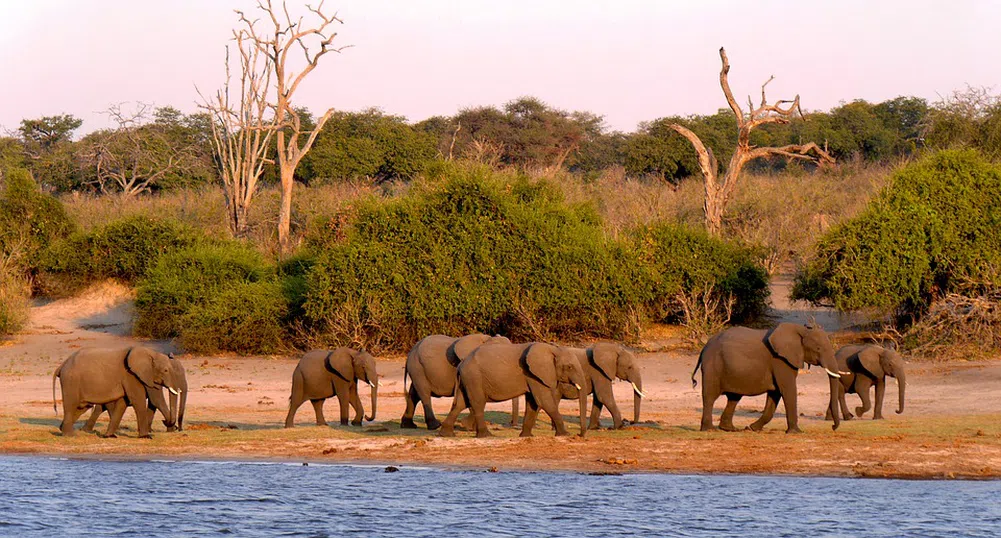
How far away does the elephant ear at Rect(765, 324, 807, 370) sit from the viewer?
15.4m

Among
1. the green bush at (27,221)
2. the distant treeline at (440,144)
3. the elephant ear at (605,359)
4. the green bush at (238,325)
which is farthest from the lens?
the distant treeline at (440,144)

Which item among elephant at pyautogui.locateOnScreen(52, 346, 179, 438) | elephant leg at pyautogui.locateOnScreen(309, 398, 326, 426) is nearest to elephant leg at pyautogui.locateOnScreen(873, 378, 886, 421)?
elephant leg at pyautogui.locateOnScreen(309, 398, 326, 426)

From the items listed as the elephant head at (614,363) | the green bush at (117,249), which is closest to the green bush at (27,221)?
the green bush at (117,249)

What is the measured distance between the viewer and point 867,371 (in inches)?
673

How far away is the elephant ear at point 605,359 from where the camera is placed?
1627cm

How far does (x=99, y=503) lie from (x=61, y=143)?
176ft

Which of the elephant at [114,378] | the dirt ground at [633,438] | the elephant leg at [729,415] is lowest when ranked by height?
the dirt ground at [633,438]

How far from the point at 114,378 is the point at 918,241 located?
15.3m

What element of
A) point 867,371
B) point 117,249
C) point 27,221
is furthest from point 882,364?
point 27,221

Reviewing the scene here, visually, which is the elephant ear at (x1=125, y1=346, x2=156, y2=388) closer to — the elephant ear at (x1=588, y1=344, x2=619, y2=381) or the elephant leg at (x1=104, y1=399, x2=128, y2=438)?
the elephant leg at (x1=104, y1=399, x2=128, y2=438)

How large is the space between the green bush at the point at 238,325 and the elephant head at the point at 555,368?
12813 mm

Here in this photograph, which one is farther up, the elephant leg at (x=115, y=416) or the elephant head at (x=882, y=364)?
the elephant head at (x=882, y=364)

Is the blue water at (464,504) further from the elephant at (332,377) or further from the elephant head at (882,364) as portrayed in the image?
the elephant head at (882,364)

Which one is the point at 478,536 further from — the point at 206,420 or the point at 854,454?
the point at 206,420
